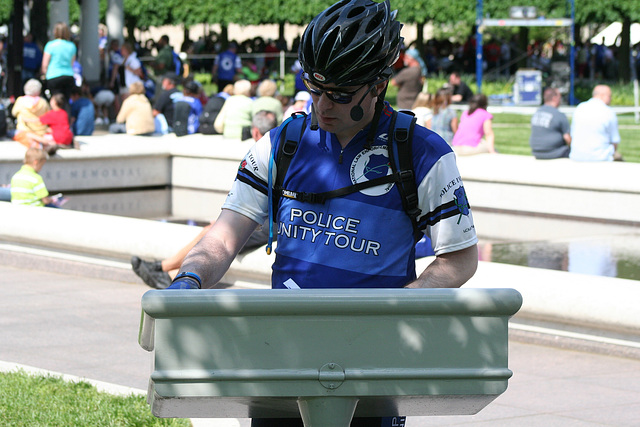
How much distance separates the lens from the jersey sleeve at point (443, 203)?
2.71m

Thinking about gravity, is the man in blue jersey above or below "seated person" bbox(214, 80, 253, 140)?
above

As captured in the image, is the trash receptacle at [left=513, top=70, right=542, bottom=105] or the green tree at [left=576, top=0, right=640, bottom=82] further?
the green tree at [left=576, top=0, right=640, bottom=82]

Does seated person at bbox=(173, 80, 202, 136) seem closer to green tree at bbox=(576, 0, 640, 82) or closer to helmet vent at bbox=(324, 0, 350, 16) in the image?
helmet vent at bbox=(324, 0, 350, 16)

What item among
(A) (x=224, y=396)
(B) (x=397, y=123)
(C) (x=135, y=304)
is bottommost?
(C) (x=135, y=304)

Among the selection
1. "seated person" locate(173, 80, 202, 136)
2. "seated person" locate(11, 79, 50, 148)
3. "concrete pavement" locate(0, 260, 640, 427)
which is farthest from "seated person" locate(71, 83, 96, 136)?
"concrete pavement" locate(0, 260, 640, 427)

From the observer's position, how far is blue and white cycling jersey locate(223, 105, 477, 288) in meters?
2.71

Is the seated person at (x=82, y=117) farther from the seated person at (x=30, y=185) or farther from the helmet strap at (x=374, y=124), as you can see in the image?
the helmet strap at (x=374, y=124)

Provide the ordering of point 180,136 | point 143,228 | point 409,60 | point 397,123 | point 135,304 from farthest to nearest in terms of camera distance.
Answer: point 409,60
point 180,136
point 143,228
point 135,304
point 397,123

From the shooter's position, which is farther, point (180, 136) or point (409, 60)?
point (409, 60)

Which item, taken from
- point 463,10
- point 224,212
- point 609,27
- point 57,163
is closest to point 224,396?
point 224,212

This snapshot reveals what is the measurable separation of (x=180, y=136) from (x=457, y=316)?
614 inches

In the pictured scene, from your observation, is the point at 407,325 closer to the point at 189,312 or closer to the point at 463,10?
the point at 189,312

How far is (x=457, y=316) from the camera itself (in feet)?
6.72

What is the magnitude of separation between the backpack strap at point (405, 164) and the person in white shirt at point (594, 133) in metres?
11.1
